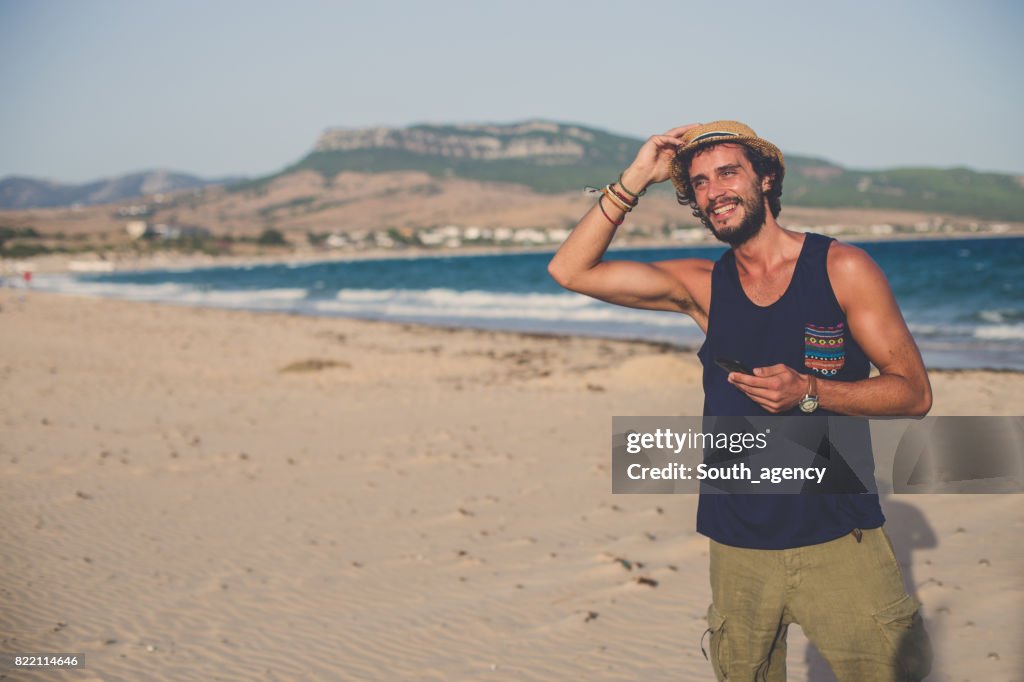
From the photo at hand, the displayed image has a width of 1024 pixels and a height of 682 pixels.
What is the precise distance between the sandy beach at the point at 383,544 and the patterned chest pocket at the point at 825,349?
298 cm

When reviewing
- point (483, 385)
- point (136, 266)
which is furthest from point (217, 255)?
point (483, 385)

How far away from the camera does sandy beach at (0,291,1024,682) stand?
502cm

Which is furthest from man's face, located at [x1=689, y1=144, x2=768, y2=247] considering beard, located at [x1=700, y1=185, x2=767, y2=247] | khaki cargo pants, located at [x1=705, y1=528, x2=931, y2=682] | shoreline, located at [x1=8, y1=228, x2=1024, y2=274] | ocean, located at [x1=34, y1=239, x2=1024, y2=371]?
shoreline, located at [x1=8, y1=228, x2=1024, y2=274]

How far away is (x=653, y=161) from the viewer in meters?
2.69

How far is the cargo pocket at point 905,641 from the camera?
2279 mm

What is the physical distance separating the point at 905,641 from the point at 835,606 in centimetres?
20

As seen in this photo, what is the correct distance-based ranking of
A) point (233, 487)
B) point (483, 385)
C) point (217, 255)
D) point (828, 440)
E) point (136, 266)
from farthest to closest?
1. point (217, 255)
2. point (136, 266)
3. point (483, 385)
4. point (233, 487)
5. point (828, 440)

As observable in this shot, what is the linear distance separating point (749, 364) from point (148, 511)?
7136 millimetres

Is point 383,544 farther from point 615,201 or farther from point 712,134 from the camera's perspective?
point 712,134

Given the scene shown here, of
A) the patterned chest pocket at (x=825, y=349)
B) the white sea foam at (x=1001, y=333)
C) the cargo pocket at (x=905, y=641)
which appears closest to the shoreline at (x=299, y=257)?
the white sea foam at (x=1001, y=333)

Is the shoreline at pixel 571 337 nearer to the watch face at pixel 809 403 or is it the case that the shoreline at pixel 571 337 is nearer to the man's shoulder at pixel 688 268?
the man's shoulder at pixel 688 268

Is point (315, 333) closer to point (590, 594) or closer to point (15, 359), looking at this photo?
point (15, 359)

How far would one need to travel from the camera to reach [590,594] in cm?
579

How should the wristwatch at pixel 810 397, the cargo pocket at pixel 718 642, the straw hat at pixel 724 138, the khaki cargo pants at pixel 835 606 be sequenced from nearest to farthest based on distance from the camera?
the wristwatch at pixel 810 397 → the khaki cargo pants at pixel 835 606 → the straw hat at pixel 724 138 → the cargo pocket at pixel 718 642
